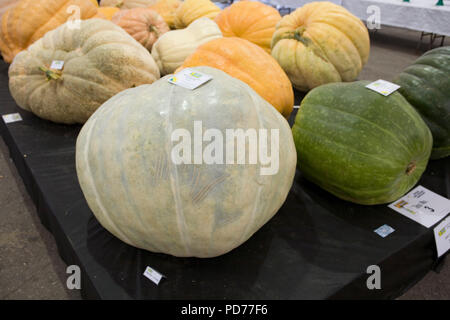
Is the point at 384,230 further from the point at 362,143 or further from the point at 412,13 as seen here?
the point at 412,13

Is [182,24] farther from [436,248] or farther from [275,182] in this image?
[436,248]

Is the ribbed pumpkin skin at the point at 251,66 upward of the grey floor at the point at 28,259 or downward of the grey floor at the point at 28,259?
upward

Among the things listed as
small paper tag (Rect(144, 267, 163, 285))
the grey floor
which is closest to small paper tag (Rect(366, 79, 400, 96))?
the grey floor

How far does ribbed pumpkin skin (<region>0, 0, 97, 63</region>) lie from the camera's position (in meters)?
1.90

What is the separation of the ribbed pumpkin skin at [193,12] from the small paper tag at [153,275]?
1.98m

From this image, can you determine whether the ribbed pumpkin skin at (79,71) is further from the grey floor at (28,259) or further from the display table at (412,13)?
the display table at (412,13)

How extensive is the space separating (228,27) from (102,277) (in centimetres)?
167

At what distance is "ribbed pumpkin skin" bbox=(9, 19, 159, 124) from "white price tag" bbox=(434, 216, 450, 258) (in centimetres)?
129

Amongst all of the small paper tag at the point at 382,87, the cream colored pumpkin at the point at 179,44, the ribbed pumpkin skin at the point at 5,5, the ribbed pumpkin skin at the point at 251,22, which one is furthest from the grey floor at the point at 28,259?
the ribbed pumpkin skin at the point at 251,22

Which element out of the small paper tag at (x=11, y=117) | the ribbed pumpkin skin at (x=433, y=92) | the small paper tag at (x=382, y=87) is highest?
the small paper tag at (x=382, y=87)

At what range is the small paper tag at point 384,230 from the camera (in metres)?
1.01

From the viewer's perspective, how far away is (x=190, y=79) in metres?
0.87

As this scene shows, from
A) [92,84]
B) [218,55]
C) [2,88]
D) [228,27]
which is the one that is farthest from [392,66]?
[2,88]

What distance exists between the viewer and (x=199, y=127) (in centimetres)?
77
